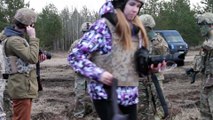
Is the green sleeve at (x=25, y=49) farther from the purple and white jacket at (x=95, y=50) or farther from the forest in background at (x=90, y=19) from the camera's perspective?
the forest in background at (x=90, y=19)

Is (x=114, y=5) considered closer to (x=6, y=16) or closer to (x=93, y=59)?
(x=93, y=59)

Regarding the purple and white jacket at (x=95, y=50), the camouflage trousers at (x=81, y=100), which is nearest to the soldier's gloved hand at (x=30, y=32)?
the purple and white jacket at (x=95, y=50)

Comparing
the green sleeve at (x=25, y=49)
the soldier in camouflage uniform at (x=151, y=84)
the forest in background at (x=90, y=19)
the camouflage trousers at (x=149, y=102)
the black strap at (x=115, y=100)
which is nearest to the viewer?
the black strap at (x=115, y=100)

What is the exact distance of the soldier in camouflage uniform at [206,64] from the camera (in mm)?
5816

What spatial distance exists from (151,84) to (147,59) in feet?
11.8

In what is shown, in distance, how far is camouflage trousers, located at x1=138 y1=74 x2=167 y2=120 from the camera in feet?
21.4

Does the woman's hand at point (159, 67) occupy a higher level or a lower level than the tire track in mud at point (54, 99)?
higher

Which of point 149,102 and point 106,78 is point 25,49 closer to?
point 106,78

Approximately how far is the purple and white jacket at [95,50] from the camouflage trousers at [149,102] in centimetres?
Answer: 358

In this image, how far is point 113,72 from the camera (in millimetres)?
2928

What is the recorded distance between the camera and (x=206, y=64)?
593 centimetres

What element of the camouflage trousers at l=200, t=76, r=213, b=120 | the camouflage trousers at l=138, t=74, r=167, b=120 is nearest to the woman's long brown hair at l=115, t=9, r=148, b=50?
the camouflage trousers at l=200, t=76, r=213, b=120

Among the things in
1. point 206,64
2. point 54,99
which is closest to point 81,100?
point 54,99

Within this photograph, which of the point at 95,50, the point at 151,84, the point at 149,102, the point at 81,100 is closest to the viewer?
the point at 95,50
